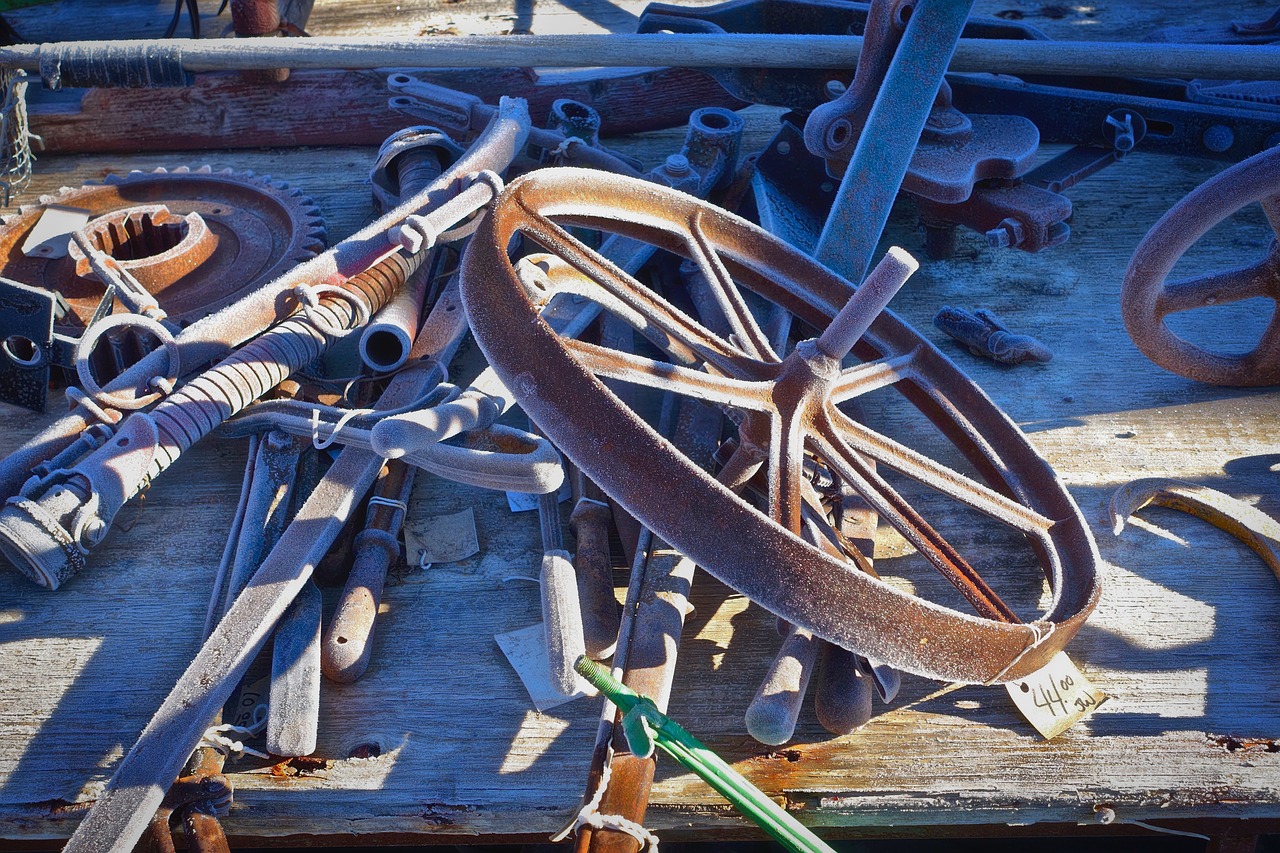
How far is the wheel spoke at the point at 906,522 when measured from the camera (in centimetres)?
171

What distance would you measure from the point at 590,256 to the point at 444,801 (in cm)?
98

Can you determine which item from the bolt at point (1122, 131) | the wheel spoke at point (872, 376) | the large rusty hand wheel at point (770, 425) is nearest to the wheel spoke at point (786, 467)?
the large rusty hand wheel at point (770, 425)

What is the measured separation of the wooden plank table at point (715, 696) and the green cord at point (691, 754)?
0.25 meters

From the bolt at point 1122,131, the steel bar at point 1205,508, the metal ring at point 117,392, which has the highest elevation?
the bolt at point 1122,131

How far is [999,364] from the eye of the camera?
2.66 m

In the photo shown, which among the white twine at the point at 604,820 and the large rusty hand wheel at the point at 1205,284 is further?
the large rusty hand wheel at the point at 1205,284

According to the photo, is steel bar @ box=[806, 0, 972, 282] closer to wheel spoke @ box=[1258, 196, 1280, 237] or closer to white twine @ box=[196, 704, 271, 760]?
wheel spoke @ box=[1258, 196, 1280, 237]

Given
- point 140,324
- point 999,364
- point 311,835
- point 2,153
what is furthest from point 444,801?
point 2,153

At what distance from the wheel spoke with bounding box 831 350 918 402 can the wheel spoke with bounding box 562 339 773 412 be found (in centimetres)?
21

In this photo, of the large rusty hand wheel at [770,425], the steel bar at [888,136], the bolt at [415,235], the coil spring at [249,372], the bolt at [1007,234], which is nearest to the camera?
the large rusty hand wheel at [770,425]

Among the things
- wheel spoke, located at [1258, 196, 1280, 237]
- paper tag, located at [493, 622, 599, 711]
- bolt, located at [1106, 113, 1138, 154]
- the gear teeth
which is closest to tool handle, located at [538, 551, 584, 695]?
paper tag, located at [493, 622, 599, 711]

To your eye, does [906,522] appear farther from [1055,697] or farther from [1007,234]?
[1007,234]

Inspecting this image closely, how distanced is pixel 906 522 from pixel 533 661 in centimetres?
73

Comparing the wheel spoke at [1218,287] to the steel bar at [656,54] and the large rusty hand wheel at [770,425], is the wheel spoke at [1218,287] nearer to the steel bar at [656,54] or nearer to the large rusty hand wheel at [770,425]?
the large rusty hand wheel at [770,425]
